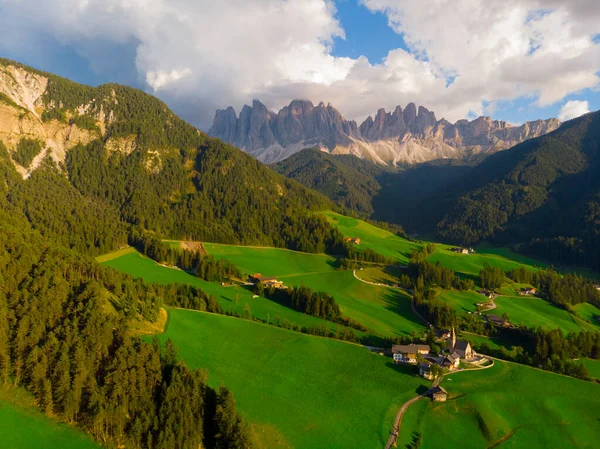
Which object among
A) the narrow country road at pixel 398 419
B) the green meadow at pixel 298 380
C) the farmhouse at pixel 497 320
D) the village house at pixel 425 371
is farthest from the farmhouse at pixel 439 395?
the farmhouse at pixel 497 320

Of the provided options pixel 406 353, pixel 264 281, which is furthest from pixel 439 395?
pixel 264 281

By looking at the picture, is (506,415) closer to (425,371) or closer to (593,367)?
(425,371)

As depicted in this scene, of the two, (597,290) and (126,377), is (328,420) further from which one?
(597,290)

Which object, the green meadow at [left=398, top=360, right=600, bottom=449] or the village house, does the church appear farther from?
the village house

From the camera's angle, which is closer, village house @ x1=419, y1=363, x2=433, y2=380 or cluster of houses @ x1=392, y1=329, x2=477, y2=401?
village house @ x1=419, y1=363, x2=433, y2=380

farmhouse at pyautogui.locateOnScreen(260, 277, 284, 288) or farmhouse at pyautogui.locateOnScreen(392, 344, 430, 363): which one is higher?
farmhouse at pyautogui.locateOnScreen(260, 277, 284, 288)

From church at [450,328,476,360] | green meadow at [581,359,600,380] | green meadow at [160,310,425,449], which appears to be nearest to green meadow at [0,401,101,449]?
green meadow at [160,310,425,449]
